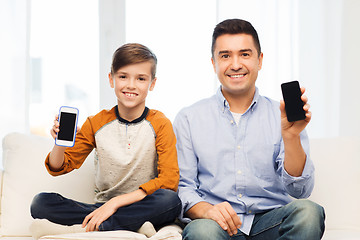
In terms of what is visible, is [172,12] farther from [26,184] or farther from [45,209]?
[45,209]

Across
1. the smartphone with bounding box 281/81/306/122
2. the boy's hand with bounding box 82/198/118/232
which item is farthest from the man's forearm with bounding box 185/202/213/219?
the smartphone with bounding box 281/81/306/122

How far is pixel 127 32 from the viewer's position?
2.69 m

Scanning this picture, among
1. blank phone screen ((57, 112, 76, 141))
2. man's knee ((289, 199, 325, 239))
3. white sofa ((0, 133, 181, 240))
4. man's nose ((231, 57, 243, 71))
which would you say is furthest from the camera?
white sofa ((0, 133, 181, 240))

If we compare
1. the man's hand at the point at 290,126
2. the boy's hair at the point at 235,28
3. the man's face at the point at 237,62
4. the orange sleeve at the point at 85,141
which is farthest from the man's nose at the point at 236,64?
the orange sleeve at the point at 85,141

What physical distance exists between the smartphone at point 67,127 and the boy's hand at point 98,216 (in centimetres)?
24

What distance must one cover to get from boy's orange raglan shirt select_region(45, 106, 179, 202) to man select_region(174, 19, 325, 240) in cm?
8

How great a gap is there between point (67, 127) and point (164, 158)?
36 cm

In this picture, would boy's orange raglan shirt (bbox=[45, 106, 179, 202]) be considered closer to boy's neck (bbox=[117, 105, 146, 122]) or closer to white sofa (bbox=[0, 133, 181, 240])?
boy's neck (bbox=[117, 105, 146, 122])

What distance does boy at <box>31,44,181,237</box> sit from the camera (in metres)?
1.51

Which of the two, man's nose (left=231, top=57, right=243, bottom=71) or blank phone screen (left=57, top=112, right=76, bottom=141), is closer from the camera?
blank phone screen (left=57, top=112, right=76, bottom=141)

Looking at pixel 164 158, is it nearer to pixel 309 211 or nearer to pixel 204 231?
pixel 204 231

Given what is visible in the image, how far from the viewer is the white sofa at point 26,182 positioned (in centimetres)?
177

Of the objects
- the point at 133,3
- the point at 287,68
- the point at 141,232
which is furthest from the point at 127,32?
the point at 141,232

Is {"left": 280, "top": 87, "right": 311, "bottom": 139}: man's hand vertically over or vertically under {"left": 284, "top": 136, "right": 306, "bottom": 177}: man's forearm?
over
